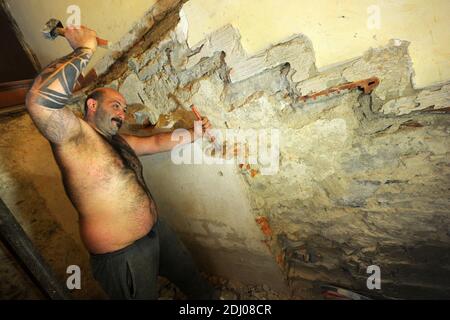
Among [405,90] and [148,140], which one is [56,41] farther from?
[405,90]

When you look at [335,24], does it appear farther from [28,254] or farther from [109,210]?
[28,254]

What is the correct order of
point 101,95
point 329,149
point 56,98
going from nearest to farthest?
point 56,98
point 329,149
point 101,95

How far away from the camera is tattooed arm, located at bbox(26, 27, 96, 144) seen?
115 centimetres

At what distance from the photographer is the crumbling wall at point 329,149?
1095 millimetres

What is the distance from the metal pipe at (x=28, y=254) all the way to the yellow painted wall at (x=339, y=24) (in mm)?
1508

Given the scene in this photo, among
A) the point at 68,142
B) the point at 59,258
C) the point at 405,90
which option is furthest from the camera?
the point at 59,258

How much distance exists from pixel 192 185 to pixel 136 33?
1004 mm

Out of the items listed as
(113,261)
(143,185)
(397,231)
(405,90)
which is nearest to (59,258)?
(113,261)

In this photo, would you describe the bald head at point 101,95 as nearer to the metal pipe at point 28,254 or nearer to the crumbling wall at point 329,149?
the crumbling wall at point 329,149

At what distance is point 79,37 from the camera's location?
1366 millimetres

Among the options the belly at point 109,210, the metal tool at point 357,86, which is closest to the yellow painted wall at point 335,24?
the metal tool at point 357,86

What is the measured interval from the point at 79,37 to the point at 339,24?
4.24 feet

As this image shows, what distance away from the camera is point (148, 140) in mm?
1643

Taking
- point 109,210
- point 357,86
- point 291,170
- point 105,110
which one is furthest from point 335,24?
point 109,210
